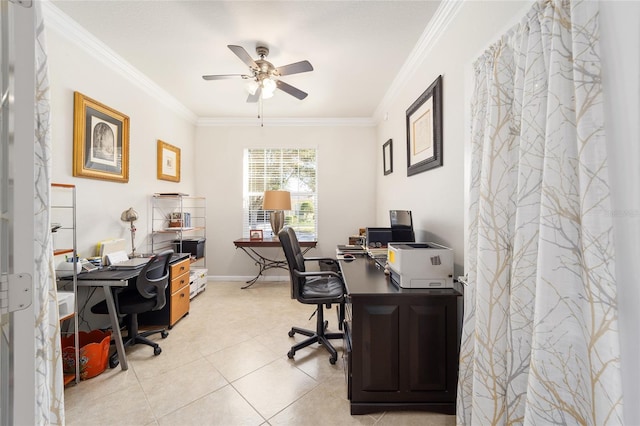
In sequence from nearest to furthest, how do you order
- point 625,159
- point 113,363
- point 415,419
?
point 625,159, point 415,419, point 113,363

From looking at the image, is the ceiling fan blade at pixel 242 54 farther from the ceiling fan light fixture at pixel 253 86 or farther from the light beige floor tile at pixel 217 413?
the light beige floor tile at pixel 217 413

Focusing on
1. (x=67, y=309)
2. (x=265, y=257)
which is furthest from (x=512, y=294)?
(x=265, y=257)

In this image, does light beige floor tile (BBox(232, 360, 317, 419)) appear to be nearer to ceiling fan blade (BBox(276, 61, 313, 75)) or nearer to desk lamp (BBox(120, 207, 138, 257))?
desk lamp (BBox(120, 207, 138, 257))

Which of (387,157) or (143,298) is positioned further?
(387,157)

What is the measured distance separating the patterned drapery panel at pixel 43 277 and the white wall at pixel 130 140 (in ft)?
4.59

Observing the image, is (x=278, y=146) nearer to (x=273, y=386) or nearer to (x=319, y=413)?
(x=273, y=386)

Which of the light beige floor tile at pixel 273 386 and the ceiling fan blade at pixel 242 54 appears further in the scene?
the ceiling fan blade at pixel 242 54

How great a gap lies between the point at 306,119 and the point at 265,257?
2.37 metres

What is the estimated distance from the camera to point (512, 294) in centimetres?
101

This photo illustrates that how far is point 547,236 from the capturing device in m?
0.86

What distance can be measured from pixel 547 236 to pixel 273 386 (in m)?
1.84

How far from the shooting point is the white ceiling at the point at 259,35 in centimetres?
183

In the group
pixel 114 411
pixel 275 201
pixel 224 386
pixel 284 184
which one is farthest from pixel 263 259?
pixel 114 411

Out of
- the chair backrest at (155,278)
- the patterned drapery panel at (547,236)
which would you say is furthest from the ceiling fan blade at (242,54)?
the chair backrest at (155,278)
